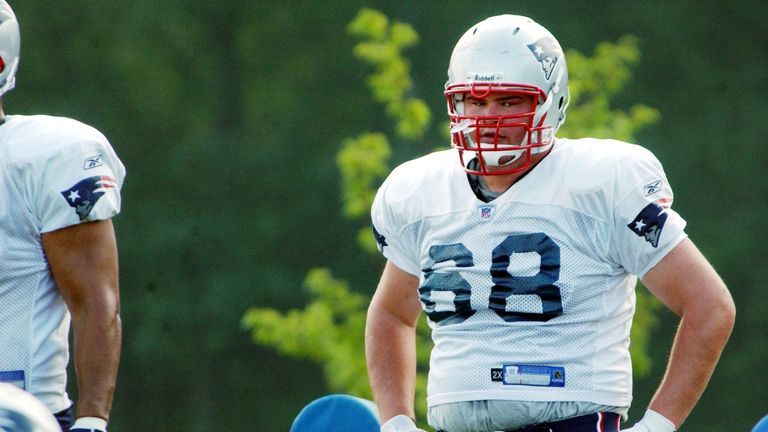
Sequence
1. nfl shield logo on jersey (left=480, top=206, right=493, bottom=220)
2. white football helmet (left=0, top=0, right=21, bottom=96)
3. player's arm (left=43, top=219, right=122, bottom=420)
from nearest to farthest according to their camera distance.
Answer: nfl shield logo on jersey (left=480, top=206, right=493, bottom=220) < player's arm (left=43, top=219, right=122, bottom=420) < white football helmet (left=0, top=0, right=21, bottom=96)

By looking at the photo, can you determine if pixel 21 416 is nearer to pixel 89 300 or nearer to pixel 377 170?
pixel 89 300

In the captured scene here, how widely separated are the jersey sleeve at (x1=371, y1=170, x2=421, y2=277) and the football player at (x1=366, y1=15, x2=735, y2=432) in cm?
2

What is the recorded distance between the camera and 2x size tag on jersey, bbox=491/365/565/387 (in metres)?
2.93

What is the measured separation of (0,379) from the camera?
126 inches

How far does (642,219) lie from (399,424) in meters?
0.86

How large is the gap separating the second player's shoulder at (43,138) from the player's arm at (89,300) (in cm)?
20

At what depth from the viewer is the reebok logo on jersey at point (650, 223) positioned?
9.64ft

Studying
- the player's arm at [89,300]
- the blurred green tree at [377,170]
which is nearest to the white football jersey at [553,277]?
the player's arm at [89,300]

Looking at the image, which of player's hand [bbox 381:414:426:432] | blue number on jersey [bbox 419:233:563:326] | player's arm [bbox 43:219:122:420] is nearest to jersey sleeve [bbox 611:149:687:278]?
blue number on jersey [bbox 419:233:563:326]

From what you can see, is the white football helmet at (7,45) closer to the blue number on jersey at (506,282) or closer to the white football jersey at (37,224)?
the white football jersey at (37,224)

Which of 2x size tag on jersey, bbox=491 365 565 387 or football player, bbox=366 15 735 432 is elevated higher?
football player, bbox=366 15 735 432

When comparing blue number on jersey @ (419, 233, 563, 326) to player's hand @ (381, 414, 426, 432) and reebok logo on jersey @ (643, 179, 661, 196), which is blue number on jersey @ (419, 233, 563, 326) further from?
player's hand @ (381, 414, 426, 432)

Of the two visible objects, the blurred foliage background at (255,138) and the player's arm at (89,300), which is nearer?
the player's arm at (89,300)

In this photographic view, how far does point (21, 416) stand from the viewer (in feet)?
6.45
